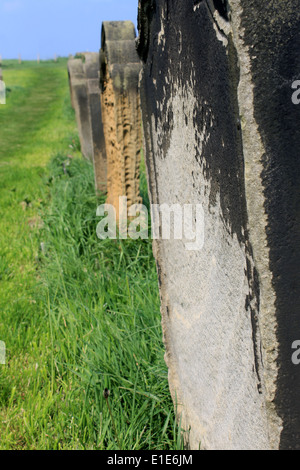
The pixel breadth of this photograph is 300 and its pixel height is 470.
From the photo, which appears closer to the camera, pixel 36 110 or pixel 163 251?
pixel 163 251

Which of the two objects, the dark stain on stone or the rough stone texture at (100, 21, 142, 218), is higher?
the rough stone texture at (100, 21, 142, 218)

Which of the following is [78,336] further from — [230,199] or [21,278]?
[230,199]

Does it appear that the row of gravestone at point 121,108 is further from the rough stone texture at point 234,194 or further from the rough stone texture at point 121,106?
the rough stone texture at point 234,194

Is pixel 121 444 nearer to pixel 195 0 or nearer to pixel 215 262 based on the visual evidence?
pixel 215 262

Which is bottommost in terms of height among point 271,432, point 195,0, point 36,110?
point 271,432

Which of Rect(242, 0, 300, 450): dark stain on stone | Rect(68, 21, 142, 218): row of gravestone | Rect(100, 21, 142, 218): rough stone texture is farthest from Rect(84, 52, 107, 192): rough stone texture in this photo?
Rect(242, 0, 300, 450): dark stain on stone

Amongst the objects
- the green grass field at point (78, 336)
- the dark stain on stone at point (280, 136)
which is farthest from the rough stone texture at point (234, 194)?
the green grass field at point (78, 336)

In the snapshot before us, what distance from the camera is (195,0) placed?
1105 millimetres

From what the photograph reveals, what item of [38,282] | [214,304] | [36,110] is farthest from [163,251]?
[36,110]

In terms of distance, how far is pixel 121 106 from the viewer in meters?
3.29

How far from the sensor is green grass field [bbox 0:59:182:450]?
195cm

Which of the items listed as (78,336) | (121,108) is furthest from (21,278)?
(121,108)

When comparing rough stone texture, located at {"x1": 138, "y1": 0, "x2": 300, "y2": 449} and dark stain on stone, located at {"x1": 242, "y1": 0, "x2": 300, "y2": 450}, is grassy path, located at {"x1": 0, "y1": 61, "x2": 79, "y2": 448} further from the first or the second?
dark stain on stone, located at {"x1": 242, "y1": 0, "x2": 300, "y2": 450}

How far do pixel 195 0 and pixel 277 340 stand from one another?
75cm
